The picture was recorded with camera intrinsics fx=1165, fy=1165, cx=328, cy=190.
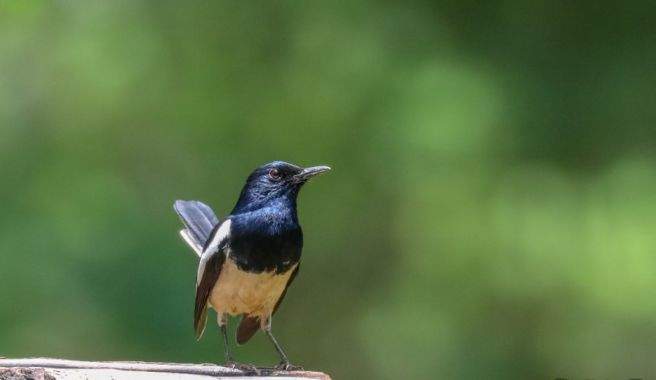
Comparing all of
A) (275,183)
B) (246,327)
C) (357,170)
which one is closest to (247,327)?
(246,327)

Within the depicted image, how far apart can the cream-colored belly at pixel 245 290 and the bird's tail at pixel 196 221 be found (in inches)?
24.6

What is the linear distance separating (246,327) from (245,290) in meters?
0.43

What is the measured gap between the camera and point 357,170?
26.1 ft

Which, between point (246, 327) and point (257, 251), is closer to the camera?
point (257, 251)

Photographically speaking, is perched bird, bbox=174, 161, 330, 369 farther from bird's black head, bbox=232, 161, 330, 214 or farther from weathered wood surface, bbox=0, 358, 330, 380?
weathered wood surface, bbox=0, 358, 330, 380

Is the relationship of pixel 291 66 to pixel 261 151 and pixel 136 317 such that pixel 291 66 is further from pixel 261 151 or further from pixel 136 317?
pixel 136 317

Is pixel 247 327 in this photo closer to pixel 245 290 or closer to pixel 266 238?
pixel 245 290

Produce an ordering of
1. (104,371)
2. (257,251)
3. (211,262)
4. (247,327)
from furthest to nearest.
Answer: (247,327) < (211,262) < (257,251) < (104,371)

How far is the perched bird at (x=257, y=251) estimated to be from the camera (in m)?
4.73

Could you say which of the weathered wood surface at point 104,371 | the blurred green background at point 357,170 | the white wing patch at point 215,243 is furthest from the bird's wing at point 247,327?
the blurred green background at point 357,170

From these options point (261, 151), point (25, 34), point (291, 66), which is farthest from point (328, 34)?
point (25, 34)

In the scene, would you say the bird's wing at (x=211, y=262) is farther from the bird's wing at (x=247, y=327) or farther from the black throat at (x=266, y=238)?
the bird's wing at (x=247, y=327)

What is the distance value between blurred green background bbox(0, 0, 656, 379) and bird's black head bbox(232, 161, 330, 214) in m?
2.34

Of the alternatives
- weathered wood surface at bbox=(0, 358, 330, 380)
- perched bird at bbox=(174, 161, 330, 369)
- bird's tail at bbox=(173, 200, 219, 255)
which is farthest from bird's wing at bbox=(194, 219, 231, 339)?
weathered wood surface at bbox=(0, 358, 330, 380)
